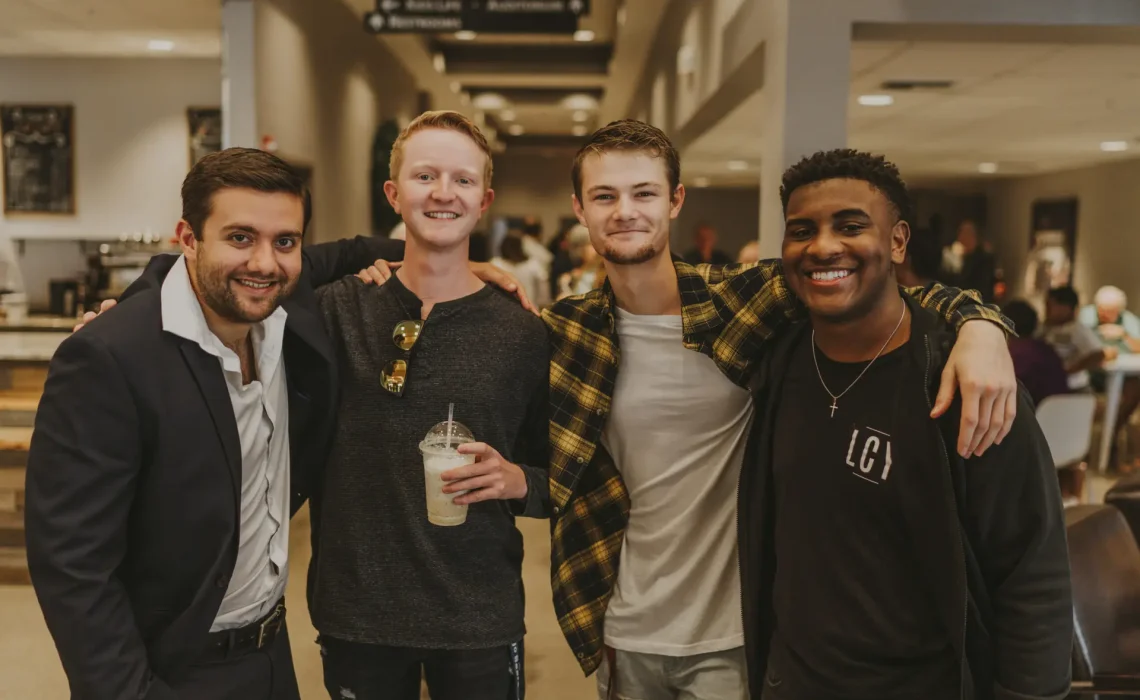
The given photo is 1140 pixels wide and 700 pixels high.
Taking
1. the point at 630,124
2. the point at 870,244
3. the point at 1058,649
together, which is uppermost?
the point at 630,124

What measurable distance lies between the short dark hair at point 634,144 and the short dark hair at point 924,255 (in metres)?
1.92

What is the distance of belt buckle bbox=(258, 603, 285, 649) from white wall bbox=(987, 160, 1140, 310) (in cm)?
1173

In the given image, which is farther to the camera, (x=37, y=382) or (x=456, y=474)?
(x=37, y=382)

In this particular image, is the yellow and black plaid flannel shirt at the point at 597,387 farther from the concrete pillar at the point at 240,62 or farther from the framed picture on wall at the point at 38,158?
the framed picture on wall at the point at 38,158

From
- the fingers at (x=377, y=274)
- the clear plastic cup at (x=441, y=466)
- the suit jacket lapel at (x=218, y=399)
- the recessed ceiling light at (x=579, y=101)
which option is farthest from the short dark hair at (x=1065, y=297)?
the recessed ceiling light at (x=579, y=101)

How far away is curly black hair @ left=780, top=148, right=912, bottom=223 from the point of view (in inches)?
67.6

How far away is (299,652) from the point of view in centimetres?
393

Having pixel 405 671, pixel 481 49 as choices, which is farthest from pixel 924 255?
pixel 481 49

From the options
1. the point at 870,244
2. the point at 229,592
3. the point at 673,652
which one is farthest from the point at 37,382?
the point at 870,244

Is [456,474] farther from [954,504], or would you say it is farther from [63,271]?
[63,271]

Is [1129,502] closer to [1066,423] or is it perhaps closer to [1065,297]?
[1066,423]

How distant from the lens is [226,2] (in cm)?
561

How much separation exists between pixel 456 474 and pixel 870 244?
34.9 inches

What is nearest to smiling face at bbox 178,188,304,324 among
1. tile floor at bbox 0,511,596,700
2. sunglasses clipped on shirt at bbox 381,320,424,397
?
sunglasses clipped on shirt at bbox 381,320,424,397
